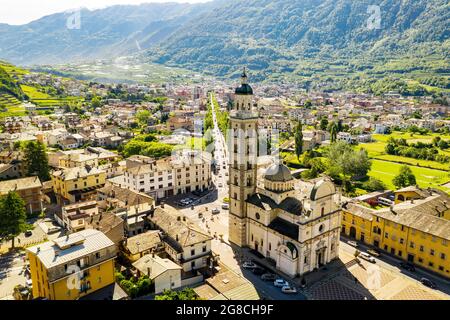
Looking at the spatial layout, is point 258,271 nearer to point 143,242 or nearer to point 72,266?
point 143,242

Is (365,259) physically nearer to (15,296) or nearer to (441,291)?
(441,291)

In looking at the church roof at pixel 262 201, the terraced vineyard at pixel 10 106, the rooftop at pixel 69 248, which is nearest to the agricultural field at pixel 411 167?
the church roof at pixel 262 201

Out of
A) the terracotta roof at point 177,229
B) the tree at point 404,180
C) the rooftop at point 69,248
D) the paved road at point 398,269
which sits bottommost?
the paved road at point 398,269

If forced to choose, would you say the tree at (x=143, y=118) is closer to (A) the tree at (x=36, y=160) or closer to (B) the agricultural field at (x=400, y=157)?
(A) the tree at (x=36, y=160)

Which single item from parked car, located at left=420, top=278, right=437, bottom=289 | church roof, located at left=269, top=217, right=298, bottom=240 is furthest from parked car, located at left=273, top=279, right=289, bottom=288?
parked car, located at left=420, top=278, right=437, bottom=289

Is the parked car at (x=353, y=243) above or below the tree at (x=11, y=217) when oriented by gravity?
below
